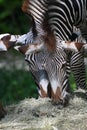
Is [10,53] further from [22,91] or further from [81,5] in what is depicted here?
[81,5]

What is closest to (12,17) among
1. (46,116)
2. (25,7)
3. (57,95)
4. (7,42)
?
(25,7)

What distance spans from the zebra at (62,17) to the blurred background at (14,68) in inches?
40.5

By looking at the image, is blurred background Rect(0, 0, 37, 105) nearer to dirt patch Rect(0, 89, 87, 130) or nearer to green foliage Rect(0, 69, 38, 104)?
green foliage Rect(0, 69, 38, 104)

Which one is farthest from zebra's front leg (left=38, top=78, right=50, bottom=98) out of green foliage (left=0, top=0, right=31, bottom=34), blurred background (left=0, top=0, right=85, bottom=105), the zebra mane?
green foliage (left=0, top=0, right=31, bottom=34)

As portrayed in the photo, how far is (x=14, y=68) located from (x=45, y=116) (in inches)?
267

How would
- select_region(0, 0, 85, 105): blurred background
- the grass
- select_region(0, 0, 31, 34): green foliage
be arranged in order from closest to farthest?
the grass < select_region(0, 0, 85, 105): blurred background < select_region(0, 0, 31, 34): green foliage

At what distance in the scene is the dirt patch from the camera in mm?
7535

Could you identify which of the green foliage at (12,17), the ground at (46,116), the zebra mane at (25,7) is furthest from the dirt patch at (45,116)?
the green foliage at (12,17)

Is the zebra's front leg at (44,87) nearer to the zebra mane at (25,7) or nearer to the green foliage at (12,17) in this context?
the zebra mane at (25,7)

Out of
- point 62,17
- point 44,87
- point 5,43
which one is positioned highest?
point 62,17

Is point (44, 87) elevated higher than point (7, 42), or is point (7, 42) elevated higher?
→ point (7, 42)

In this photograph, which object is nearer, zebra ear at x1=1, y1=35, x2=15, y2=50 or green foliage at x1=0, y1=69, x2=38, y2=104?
zebra ear at x1=1, y1=35, x2=15, y2=50

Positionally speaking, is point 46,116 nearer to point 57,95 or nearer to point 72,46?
point 57,95

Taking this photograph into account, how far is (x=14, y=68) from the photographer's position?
14.7m
